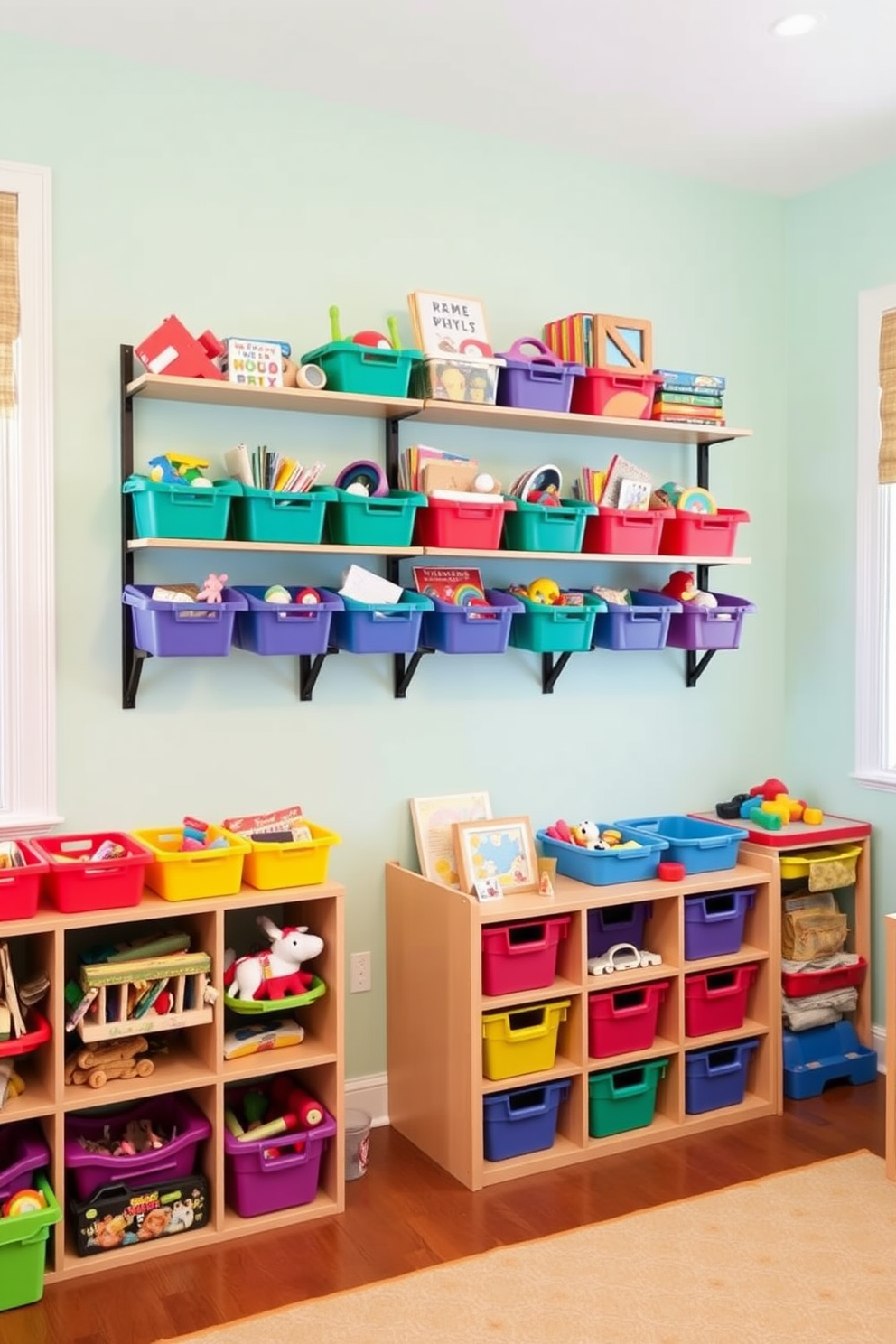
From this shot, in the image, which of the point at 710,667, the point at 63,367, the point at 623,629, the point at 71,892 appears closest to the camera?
the point at 71,892

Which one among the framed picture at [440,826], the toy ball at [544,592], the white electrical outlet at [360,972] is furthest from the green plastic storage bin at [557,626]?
the white electrical outlet at [360,972]

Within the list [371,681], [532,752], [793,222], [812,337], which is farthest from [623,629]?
[793,222]

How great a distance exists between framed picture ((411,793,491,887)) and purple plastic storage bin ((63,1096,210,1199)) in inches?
33.0

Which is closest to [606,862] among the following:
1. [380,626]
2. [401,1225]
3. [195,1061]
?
[380,626]

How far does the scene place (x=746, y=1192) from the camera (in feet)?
9.21

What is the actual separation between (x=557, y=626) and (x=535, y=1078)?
1125 millimetres

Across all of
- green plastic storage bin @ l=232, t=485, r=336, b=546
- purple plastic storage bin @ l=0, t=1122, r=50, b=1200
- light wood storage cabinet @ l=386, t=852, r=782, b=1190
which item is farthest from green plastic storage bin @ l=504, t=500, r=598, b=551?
purple plastic storage bin @ l=0, t=1122, r=50, b=1200

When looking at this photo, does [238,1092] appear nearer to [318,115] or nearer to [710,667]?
[710,667]

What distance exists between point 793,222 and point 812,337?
0.38 metres

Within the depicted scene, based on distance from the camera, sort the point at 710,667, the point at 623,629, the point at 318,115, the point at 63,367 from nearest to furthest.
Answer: the point at 63,367 < the point at 318,115 < the point at 623,629 < the point at 710,667

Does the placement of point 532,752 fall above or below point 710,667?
below

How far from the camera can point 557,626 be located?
10.4ft

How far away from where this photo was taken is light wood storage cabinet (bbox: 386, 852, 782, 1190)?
288cm

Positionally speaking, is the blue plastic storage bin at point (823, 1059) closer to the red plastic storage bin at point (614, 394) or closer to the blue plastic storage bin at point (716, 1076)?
the blue plastic storage bin at point (716, 1076)
